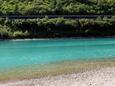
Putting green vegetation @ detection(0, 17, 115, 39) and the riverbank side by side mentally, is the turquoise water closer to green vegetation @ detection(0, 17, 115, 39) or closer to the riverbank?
the riverbank

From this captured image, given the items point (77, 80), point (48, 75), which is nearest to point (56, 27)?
point (48, 75)

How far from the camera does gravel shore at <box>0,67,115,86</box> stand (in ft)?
96.4

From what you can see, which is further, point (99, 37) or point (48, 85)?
point (99, 37)

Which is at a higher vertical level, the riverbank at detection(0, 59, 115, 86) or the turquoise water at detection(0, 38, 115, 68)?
the riverbank at detection(0, 59, 115, 86)

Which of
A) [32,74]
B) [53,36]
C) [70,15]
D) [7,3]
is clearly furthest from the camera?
[7,3]

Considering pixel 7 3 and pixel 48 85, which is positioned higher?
pixel 48 85

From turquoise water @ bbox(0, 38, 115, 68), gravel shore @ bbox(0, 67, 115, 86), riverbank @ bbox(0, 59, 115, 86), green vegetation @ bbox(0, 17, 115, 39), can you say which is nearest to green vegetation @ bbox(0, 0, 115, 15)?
green vegetation @ bbox(0, 17, 115, 39)

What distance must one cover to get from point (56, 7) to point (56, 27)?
643 inches

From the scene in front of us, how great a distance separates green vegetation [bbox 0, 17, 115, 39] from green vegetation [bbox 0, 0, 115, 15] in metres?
10.0

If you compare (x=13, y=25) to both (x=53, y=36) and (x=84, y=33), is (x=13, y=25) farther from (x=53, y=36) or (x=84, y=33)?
(x=84, y=33)

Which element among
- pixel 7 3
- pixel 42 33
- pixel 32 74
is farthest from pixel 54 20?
pixel 32 74

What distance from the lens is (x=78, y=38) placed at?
3964 inches

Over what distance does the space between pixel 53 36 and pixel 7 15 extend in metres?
20.2

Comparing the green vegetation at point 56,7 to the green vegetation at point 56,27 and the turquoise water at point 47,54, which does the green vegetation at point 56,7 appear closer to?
the green vegetation at point 56,27
